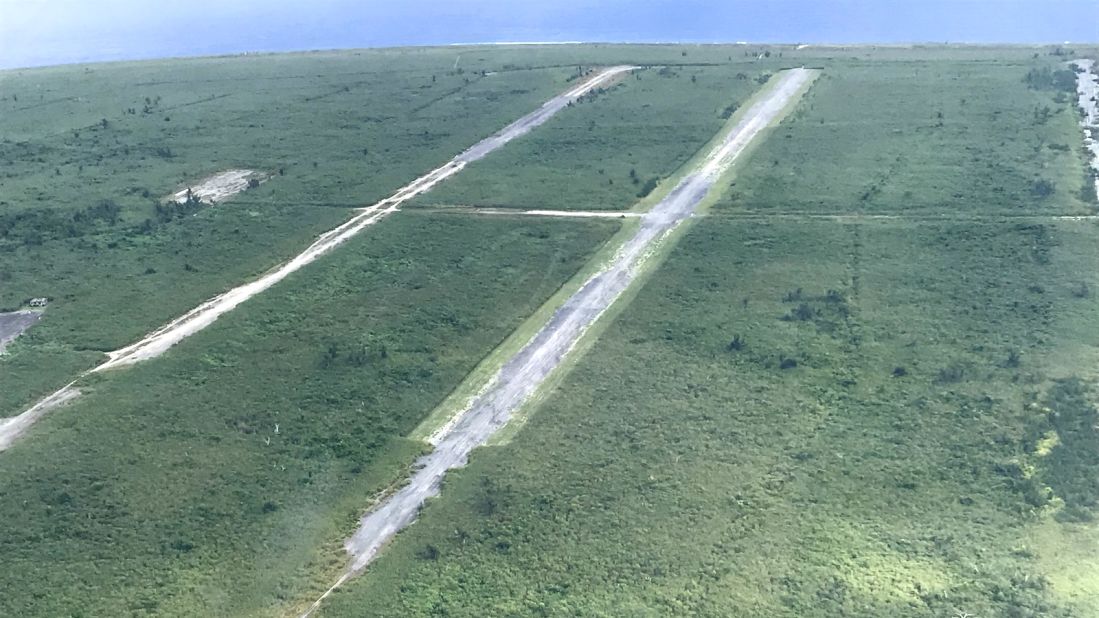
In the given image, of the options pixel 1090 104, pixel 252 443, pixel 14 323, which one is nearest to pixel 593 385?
pixel 252 443

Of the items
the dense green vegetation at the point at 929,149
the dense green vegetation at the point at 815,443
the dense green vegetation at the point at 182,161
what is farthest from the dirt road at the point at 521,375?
the dense green vegetation at the point at 182,161

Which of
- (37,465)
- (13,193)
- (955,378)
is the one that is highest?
(13,193)

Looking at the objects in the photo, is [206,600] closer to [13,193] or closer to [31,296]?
[31,296]

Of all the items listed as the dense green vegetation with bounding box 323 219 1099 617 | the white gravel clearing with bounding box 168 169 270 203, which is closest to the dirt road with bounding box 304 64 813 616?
the dense green vegetation with bounding box 323 219 1099 617

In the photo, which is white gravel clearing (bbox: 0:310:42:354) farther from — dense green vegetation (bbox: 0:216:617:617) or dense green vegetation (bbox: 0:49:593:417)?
dense green vegetation (bbox: 0:216:617:617)

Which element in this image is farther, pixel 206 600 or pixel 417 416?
pixel 417 416

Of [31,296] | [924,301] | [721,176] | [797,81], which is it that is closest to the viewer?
[924,301]

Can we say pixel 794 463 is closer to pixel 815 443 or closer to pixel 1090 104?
pixel 815 443

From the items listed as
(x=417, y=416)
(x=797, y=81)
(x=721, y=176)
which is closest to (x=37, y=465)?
(x=417, y=416)
